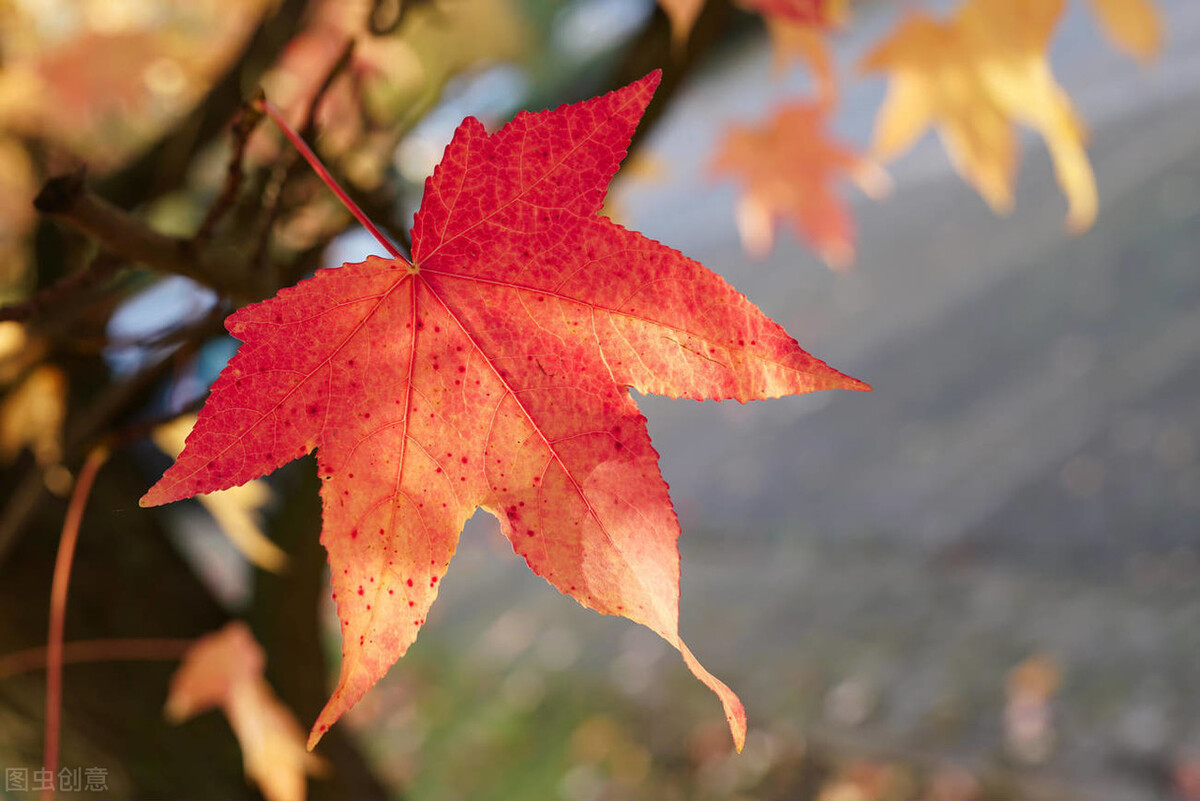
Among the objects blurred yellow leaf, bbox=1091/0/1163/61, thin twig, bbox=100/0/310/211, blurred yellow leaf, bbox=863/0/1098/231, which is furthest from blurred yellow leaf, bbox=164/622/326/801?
blurred yellow leaf, bbox=1091/0/1163/61

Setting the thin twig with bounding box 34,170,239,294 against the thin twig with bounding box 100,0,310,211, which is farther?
the thin twig with bounding box 100,0,310,211

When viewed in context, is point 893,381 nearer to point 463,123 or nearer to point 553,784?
point 553,784

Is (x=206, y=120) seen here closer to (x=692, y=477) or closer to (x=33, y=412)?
(x=33, y=412)

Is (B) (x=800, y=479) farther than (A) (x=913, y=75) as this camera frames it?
Yes

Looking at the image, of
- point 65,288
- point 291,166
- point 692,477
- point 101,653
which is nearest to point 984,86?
point 291,166

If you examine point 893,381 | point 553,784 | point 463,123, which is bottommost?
point 893,381

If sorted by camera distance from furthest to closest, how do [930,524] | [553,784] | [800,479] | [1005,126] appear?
[800,479] < [930,524] < [553,784] < [1005,126]

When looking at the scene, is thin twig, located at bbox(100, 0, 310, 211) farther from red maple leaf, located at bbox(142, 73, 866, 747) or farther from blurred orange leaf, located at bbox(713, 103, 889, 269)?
blurred orange leaf, located at bbox(713, 103, 889, 269)

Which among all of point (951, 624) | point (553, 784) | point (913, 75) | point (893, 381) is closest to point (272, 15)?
point (913, 75)
